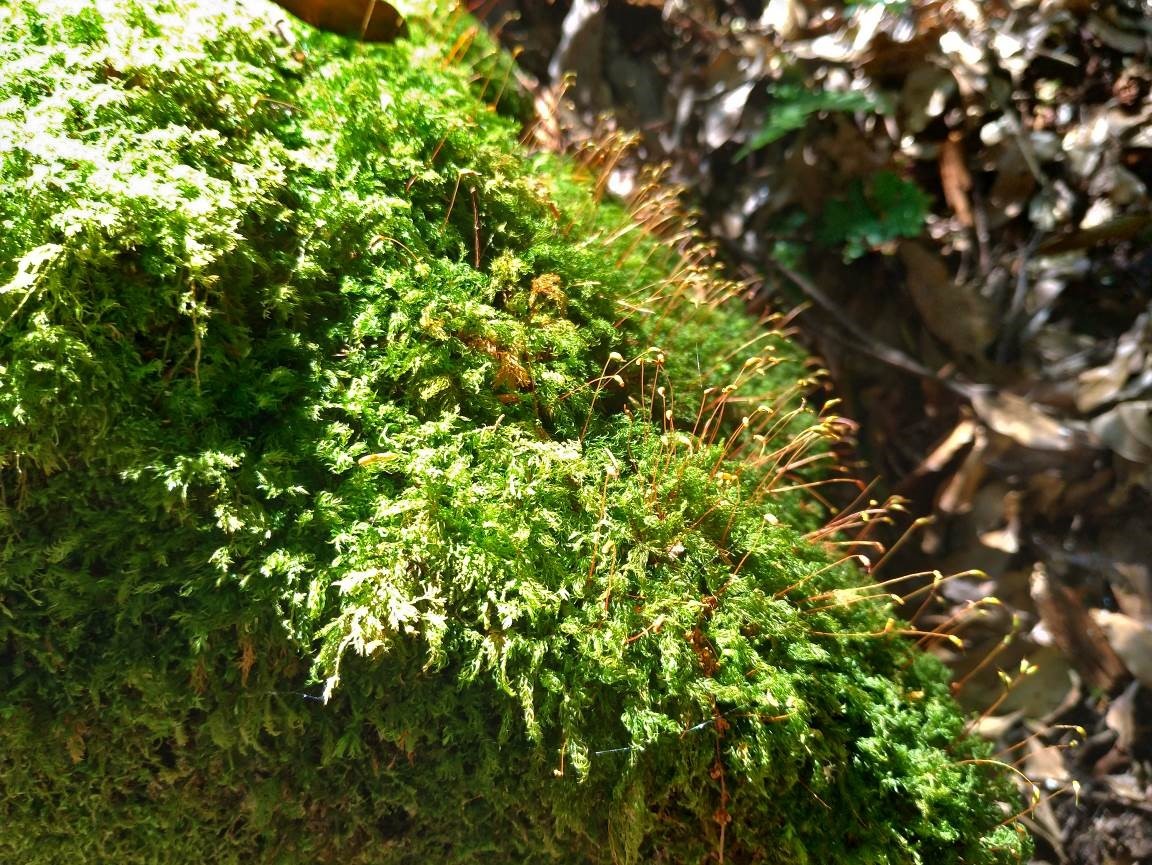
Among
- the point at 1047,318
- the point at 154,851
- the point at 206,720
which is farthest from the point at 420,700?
the point at 1047,318

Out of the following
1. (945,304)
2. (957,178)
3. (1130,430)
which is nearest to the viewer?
(1130,430)

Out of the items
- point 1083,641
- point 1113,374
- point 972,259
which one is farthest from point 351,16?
point 1083,641

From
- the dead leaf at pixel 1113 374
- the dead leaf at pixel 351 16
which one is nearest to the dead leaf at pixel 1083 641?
the dead leaf at pixel 1113 374

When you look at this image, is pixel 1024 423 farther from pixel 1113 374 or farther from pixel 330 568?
pixel 330 568

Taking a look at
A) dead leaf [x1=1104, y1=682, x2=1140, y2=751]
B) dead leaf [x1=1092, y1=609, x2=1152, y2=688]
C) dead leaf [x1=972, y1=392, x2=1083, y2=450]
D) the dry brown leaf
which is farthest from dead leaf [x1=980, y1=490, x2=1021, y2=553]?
the dry brown leaf

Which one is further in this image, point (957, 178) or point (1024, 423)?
point (957, 178)

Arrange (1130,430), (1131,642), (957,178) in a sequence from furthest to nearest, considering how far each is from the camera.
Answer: (957,178) → (1130,430) → (1131,642)

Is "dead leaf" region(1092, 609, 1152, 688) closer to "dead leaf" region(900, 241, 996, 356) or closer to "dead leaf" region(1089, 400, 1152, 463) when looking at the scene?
"dead leaf" region(1089, 400, 1152, 463)
